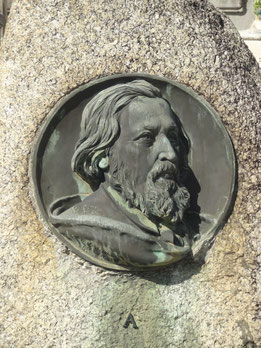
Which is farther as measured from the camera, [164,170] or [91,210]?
[91,210]

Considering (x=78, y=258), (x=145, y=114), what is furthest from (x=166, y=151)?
(x=78, y=258)

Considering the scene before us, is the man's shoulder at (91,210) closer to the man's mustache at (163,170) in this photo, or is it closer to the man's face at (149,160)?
the man's face at (149,160)

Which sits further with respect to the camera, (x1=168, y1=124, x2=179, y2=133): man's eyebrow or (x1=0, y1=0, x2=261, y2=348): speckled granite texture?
(x1=0, y1=0, x2=261, y2=348): speckled granite texture

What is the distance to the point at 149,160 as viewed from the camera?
284 centimetres

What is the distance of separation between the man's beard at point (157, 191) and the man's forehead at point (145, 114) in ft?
0.54

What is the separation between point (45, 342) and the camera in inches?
116

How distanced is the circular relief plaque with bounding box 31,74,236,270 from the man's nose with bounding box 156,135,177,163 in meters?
0.01

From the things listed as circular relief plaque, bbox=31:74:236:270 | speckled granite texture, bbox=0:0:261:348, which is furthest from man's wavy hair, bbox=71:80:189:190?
speckled granite texture, bbox=0:0:261:348

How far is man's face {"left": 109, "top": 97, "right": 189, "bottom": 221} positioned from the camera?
2809 millimetres

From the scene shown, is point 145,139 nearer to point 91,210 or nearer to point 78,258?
point 91,210

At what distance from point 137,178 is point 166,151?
175mm

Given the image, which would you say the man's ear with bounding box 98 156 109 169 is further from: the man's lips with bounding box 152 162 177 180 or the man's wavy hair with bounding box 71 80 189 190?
the man's lips with bounding box 152 162 177 180

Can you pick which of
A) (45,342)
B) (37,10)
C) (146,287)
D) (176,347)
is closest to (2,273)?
(45,342)

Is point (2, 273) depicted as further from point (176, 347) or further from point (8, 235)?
point (176, 347)
